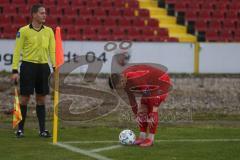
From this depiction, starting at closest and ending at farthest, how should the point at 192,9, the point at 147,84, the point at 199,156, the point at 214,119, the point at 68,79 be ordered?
1. the point at 199,156
2. the point at 147,84
3. the point at 214,119
4. the point at 68,79
5. the point at 192,9

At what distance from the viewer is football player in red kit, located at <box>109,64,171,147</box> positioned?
10125 mm

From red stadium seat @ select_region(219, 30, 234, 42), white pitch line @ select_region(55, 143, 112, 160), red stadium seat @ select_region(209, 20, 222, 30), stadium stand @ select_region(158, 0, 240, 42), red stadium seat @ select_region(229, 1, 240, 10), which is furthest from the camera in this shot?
red stadium seat @ select_region(229, 1, 240, 10)

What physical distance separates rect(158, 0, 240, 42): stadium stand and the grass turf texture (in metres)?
16.4

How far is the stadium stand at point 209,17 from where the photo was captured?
28.8m

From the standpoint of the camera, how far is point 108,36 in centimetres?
2652

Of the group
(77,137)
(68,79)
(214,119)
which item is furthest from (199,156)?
(68,79)

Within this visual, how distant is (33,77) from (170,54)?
15.1m

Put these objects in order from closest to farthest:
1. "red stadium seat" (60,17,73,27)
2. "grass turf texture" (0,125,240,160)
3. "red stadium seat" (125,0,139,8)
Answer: "grass turf texture" (0,125,240,160)
"red stadium seat" (60,17,73,27)
"red stadium seat" (125,0,139,8)

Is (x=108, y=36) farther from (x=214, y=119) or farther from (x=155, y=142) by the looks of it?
(x=155, y=142)

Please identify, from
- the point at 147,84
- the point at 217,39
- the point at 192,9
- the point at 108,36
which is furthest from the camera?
the point at 192,9

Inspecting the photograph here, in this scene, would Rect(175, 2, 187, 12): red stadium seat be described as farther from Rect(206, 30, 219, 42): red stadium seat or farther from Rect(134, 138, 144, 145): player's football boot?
Rect(134, 138, 144, 145): player's football boot

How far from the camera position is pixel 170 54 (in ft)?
83.8

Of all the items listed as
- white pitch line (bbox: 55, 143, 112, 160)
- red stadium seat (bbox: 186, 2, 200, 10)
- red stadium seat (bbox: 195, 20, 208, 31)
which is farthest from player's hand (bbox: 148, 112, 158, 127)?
red stadium seat (bbox: 186, 2, 200, 10)

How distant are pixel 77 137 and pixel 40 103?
89 centimetres
